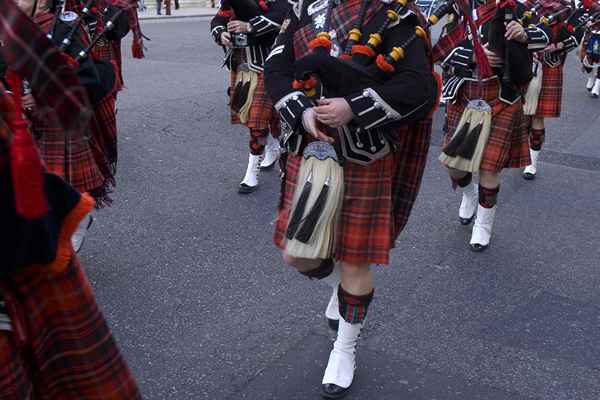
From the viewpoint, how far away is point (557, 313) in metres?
3.68

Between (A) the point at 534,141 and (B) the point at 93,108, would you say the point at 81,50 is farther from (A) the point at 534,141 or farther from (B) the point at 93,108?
(A) the point at 534,141

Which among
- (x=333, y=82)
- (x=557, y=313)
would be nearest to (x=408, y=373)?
(x=557, y=313)

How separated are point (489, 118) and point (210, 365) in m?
2.19

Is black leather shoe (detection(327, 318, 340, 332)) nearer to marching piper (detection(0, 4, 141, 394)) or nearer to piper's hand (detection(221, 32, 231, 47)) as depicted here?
marching piper (detection(0, 4, 141, 394))

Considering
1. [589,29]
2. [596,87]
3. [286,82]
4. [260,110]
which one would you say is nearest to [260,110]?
[260,110]

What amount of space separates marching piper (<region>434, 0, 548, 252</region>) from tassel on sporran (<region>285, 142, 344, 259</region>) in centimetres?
151

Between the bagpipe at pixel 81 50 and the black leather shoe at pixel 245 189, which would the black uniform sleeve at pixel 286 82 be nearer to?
the bagpipe at pixel 81 50

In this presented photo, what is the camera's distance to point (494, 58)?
13.0ft

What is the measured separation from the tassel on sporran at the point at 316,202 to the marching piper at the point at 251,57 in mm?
2380

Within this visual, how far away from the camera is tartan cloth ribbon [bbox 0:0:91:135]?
4.21 ft

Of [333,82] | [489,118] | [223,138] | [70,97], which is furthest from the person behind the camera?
[223,138]

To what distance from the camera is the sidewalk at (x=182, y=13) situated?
63.8 ft

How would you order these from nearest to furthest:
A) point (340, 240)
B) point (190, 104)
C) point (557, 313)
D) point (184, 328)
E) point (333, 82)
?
point (333, 82) < point (340, 240) < point (184, 328) < point (557, 313) < point (190, 104)

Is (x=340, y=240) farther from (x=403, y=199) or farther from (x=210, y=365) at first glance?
(x=210, y=365)
